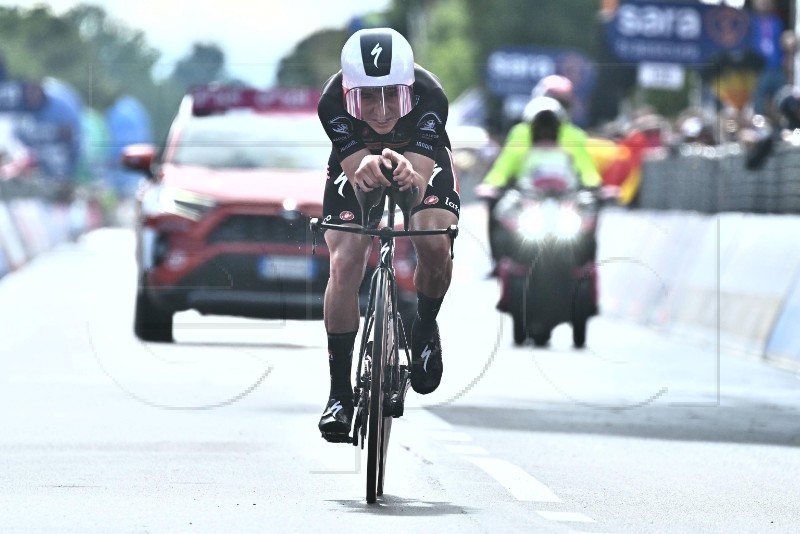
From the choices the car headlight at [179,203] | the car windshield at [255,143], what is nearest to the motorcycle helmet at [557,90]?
the car windshield at [255,143]

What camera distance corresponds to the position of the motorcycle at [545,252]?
1739cm

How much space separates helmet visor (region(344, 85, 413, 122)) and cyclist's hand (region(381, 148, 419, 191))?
0.74 ft

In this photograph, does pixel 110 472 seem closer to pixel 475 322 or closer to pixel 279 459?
pixel 279 459

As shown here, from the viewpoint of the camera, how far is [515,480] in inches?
383

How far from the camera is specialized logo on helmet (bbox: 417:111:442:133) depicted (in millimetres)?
9172

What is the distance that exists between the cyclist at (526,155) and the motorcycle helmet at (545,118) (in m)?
0.05

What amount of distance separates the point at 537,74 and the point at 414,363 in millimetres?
Result: 43842

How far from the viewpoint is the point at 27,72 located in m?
80.6

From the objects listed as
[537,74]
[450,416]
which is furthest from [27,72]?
[450,416]

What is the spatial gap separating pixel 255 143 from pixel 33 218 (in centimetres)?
2073

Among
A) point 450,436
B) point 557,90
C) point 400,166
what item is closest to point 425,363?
point 400,166

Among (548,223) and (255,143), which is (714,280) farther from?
(255,143)

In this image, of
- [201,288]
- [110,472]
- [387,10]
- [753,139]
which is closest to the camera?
[110,472]

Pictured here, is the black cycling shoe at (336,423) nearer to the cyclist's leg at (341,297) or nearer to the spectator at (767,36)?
the cyclist's leg at (341,297)
